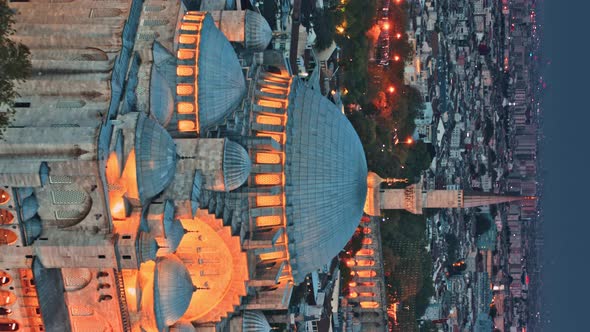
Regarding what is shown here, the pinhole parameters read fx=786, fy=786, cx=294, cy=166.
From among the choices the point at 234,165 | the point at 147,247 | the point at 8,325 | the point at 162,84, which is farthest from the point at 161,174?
the point at 8,325

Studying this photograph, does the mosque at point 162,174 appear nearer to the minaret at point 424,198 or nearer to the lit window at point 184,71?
the lit window at point 184,71

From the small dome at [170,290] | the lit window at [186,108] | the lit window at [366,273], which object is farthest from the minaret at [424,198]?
the small dome at [170,290]

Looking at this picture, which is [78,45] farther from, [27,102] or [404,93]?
[404,93]

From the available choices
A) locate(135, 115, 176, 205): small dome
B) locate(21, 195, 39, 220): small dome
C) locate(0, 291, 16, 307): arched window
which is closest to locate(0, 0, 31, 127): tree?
locate(21, 195, 39, 220): small dome

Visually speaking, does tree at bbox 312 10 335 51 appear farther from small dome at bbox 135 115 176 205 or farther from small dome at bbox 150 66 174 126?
small dome at bbox 135 115 176 205

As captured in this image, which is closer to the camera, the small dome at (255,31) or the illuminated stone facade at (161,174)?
the illuminated stone facade at (161,174)

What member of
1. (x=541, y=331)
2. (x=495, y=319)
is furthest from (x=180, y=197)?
(x=541, y=331)
